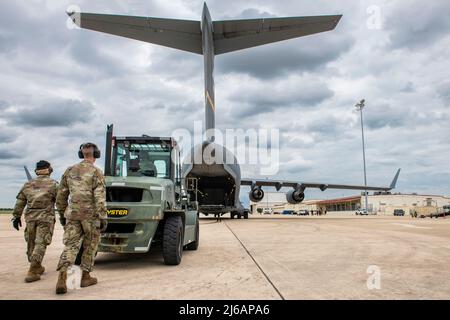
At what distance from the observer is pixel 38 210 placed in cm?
583

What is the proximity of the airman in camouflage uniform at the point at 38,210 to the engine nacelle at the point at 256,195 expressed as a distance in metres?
26.2

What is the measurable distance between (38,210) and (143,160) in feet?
7.38

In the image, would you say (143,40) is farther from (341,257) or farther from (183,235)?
(341,257)

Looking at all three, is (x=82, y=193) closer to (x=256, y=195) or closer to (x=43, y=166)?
(x=43, y=166)

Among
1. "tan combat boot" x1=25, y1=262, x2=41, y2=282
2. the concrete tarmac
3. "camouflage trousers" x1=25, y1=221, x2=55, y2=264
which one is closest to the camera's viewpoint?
the concrete tarmac

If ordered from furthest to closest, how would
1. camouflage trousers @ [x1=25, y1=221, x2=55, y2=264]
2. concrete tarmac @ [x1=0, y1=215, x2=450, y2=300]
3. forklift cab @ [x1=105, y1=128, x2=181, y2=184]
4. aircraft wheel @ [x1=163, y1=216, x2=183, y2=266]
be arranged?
forklift cab @ [x1=105, y1=128, x2=181, y2=184], aircraft wheel @ [x1=163, y1=216, x2=183, y2=266], camouflage trousers @ [x1=25, y1=221, x2=55, y2=264], concrete tarmac @ [x1=0, y1=215, x2=450, y2=300]

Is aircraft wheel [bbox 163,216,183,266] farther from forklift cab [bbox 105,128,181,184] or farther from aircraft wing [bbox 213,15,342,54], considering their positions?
aircraft wing [bbox 213,15,342,54]

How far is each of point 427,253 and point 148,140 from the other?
652 cm

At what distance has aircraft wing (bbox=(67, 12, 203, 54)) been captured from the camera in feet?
42.9

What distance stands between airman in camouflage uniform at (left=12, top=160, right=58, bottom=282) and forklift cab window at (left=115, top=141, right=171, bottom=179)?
1.58 metres

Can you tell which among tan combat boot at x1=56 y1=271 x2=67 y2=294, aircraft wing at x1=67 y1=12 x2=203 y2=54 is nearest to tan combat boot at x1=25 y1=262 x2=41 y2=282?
tan combat boot at x1=56 y1=271 x2=67 y2=294

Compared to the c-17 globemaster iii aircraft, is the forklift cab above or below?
below

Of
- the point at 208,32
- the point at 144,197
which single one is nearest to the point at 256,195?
the point at 208,32
